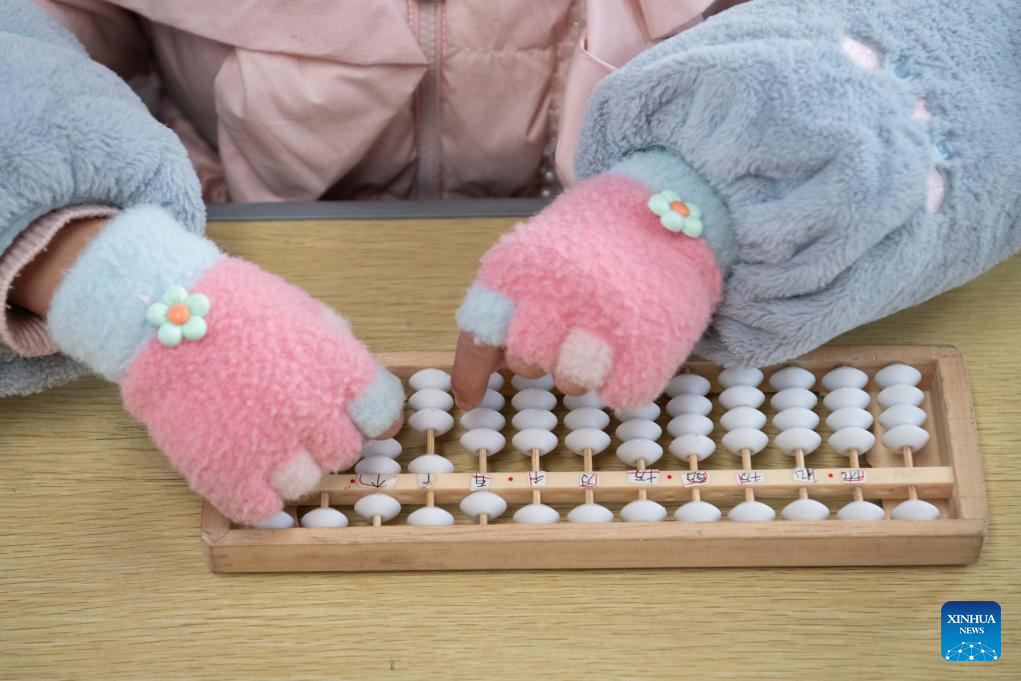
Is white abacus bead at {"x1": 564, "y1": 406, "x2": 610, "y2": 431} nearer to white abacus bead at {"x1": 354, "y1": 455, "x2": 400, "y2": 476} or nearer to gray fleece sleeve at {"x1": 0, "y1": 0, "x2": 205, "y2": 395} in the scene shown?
white abacus bead at {"x1": 354, "y1": 455, "x2": 400, "y2": 476}

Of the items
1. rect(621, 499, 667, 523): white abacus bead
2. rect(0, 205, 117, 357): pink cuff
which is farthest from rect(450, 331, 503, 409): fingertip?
rect(0, 205, 117, 357): pink cuff

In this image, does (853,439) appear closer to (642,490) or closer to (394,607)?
(642,490)

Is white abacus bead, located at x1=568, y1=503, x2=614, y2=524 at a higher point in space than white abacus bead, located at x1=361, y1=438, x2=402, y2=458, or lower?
lower

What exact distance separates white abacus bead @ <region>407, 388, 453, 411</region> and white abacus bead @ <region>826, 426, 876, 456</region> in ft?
0.86

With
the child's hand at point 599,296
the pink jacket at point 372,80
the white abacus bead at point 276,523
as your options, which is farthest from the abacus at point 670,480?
the pink jacket at point 372,80

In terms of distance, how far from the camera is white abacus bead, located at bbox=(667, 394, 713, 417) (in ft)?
2.35

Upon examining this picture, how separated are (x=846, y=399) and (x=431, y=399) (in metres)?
0.28

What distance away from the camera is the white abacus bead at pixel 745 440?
70cm

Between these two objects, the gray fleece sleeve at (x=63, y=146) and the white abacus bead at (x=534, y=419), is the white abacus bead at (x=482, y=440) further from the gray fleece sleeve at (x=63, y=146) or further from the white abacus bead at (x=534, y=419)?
the gray fleece sleeve at (x=63, y=146)

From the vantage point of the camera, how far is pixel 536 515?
674 mm

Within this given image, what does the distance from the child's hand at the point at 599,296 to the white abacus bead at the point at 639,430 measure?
10 centimetres

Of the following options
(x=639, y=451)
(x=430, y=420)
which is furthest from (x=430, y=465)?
(x=639, y=451)

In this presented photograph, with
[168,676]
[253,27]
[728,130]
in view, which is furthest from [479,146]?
[168,676]

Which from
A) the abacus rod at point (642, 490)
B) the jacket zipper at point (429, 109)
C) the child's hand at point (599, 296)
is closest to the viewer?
the child's hand at point (599, 296)
